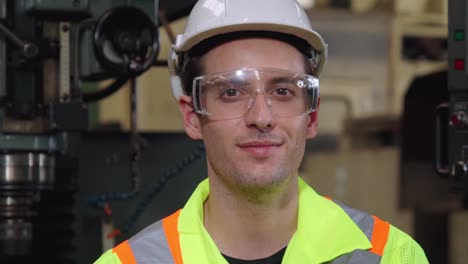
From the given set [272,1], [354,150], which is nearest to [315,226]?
[272,1]

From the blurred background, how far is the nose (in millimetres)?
1179

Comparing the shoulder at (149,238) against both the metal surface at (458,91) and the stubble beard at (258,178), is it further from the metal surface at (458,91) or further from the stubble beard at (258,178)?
the metal surface at (458,91)

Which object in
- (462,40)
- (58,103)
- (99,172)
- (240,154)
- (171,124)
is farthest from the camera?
(171,124)

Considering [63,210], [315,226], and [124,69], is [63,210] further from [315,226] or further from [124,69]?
[315,226]

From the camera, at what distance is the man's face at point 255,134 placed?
6.17 ft

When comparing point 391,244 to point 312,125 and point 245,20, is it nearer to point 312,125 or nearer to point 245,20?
point 312,125

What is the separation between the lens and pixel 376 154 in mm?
4906

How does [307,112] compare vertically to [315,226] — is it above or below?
above

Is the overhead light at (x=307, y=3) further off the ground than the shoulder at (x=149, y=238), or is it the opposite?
the shoulder at (x=149, y=238)

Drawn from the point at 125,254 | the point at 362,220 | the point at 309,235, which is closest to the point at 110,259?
the point at 125,254

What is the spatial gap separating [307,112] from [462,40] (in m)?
1.45

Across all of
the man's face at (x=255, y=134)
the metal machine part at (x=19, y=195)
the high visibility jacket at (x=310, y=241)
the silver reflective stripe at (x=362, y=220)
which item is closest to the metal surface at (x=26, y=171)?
the metal machine part at (x=19, y=195)

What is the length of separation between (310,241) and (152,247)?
31cm

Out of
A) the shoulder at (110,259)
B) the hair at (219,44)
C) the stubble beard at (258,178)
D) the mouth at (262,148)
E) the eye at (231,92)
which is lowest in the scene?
the shoulder at (110,259)
